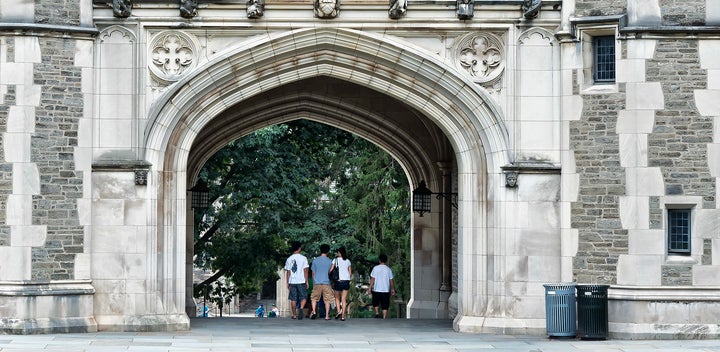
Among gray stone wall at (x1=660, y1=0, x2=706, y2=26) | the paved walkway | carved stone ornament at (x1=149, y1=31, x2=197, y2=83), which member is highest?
gray stone wall at (x1=660, y1=0, x2=706, y2=26)

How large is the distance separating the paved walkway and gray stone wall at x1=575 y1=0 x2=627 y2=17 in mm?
4191

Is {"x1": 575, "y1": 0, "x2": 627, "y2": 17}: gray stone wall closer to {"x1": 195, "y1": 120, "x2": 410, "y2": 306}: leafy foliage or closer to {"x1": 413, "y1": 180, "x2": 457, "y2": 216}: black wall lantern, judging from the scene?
{"x1": 413, "y1": 180, "x2": 457, "y2": 216}: black wall lantern

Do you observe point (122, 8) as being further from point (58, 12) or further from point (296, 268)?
point (296, 268)

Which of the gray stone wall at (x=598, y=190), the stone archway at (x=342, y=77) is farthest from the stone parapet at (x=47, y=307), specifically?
the gray stone wall at (x=598, y=190)

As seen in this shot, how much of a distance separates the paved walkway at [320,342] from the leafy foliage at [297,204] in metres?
11.2

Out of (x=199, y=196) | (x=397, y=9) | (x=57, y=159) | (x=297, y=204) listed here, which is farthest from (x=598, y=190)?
(x=297, y=204)

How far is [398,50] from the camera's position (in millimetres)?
19328

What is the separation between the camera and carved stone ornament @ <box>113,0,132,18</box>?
738 inches

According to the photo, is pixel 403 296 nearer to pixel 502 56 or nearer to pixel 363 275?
pixel 363 275

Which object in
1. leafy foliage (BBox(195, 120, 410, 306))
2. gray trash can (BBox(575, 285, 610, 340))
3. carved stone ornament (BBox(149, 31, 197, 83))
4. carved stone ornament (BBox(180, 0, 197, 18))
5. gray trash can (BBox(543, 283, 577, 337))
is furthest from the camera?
leafy foliage (BBox(195, 120, 410, 306))

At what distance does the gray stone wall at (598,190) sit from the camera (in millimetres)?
18609

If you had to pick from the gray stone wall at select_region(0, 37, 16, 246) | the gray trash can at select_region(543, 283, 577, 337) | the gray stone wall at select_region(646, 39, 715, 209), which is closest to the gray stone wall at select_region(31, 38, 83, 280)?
the gray stone wall at select_region(0, 37, 16, 246)

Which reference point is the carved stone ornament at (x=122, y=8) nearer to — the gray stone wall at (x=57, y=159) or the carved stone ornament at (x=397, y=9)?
the gray stone wall at (x=57, y=159)

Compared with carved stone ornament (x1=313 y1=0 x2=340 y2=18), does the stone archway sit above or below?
below
